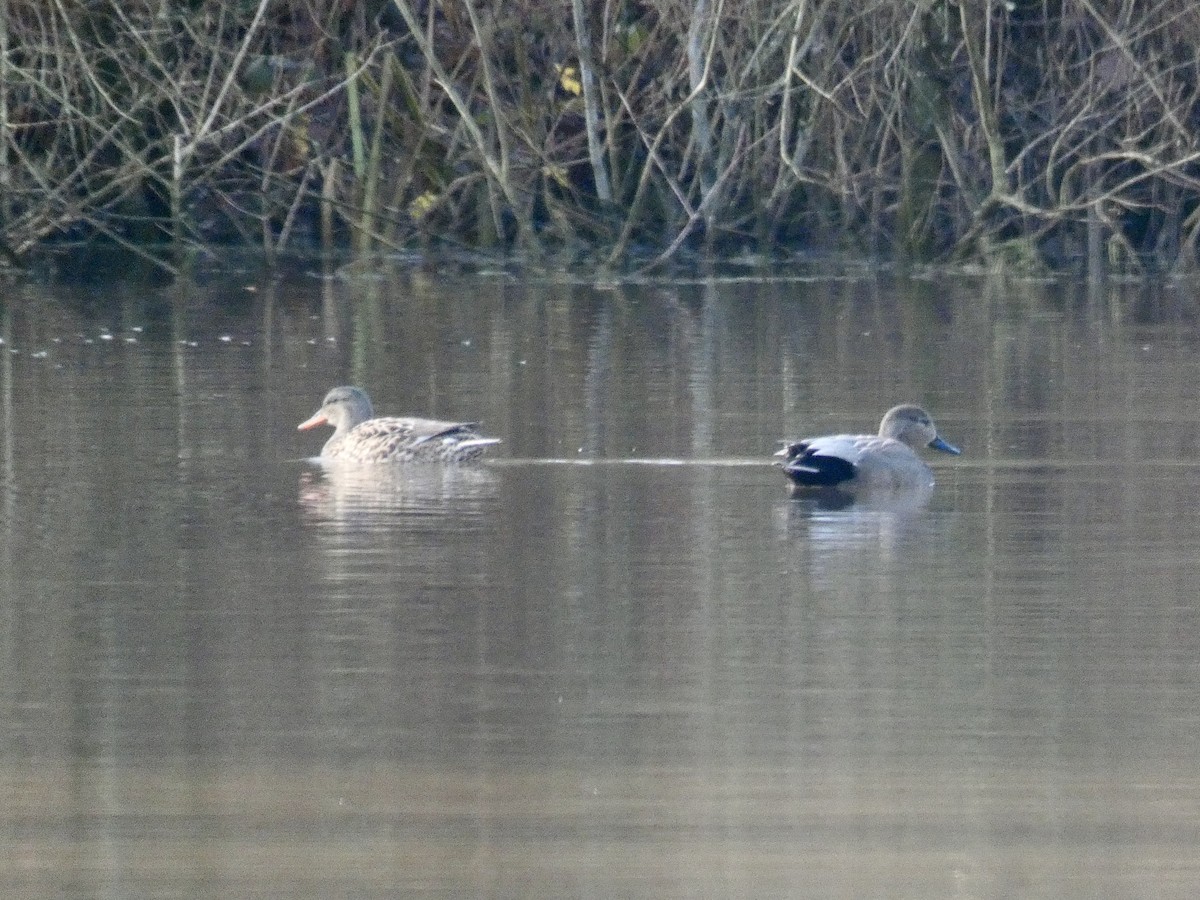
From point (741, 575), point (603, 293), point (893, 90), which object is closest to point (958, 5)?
point (893, 90)

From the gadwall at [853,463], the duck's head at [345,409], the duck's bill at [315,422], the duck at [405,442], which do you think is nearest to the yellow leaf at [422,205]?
the duck's bill at [315,422]

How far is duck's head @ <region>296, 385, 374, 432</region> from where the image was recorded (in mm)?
10312

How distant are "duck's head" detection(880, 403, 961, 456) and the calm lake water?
225 mm

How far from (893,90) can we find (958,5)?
775 mm

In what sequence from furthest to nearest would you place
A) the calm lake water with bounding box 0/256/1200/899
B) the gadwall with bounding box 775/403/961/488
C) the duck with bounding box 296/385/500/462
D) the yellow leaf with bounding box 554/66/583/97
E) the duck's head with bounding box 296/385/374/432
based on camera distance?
the yellow leaf with bounding box 554/66/583/97
the duck's head with bounding box 296/385/374/432
the duck with bounding box 296/385/500/462
the gadwall with bounding box 775/403/961/488
the calm lake water with bounding box 0/256/1200/899

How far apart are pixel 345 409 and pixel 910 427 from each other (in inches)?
80.3

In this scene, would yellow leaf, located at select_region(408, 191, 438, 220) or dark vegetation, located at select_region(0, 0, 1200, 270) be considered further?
yellow leaf, located at select_region(408, 191, 438, 220)

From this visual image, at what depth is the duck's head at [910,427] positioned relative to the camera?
31.6 feet

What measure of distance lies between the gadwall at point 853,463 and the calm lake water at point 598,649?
4.3 inches

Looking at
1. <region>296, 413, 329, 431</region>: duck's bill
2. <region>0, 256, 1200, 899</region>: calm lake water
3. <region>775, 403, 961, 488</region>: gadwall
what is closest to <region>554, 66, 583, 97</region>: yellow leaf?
<region>0, 256, 1200, 899</region>: calm lake water

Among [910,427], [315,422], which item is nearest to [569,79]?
[315,422]

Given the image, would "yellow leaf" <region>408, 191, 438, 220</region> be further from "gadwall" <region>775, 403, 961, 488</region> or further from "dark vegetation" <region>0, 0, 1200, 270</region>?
"gadwall" <region>775, 403, 961, 488</region>

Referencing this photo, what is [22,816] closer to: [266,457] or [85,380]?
[266,457]

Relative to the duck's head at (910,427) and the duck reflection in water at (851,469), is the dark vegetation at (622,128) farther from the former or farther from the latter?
the duck reflection in water at (851,469)
